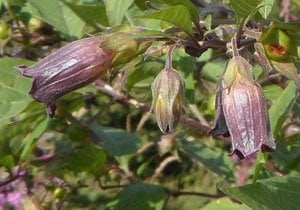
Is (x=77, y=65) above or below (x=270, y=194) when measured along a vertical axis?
above

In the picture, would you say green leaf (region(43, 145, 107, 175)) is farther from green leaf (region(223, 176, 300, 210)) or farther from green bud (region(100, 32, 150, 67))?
green bud (region(100, 32, 150, 67))

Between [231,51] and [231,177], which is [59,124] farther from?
[231,51]

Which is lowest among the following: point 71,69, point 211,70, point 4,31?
point 211,70

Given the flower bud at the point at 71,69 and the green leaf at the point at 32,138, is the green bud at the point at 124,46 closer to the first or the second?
the flower bud at the point at 71,69

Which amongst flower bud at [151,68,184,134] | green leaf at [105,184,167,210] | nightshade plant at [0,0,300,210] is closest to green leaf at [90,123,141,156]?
nightshade plant at [0,0,300,210]

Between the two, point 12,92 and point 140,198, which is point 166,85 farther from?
point 140,198

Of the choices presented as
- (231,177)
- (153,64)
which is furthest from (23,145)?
(231,177)

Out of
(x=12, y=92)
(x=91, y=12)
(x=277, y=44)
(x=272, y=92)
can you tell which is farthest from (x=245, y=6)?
(x=272, y=92)
